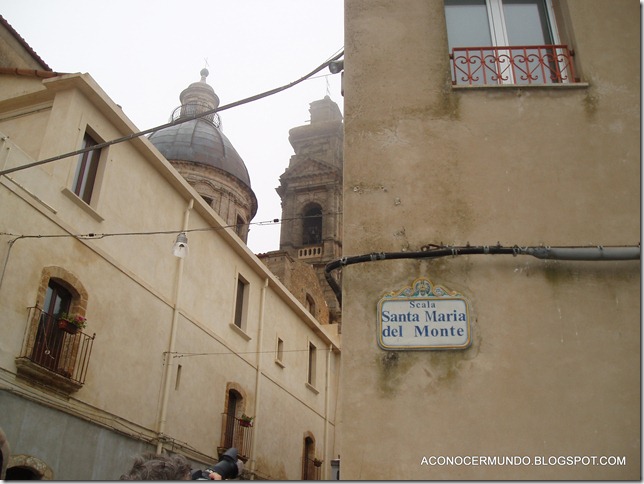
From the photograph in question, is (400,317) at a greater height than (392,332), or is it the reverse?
(400,317)

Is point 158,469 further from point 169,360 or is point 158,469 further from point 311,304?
point 311,304

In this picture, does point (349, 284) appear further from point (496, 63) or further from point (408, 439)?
point (496, 63)

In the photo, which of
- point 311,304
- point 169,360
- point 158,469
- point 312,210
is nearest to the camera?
point 158,469

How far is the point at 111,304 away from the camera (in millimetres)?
13938

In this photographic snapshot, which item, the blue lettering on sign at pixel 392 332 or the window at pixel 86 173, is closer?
the blue lettering on sign at pixel 392 332

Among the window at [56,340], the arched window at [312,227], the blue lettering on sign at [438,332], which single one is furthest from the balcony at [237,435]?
the arched window at [312,227]

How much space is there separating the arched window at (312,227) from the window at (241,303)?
25224mm

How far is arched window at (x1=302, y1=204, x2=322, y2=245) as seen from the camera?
46.2 metres

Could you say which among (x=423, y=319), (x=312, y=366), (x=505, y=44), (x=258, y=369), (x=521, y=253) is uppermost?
(x=312, y=366)

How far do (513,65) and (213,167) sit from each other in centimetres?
2968

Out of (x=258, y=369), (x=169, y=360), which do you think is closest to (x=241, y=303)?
(x=258, y=369)

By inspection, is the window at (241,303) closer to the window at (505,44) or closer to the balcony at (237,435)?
the balcony at (237,435)

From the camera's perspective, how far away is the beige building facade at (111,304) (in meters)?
11.7

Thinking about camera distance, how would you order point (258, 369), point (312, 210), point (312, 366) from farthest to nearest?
point (312, 210) < point (312, 366) < point (258, 369)
